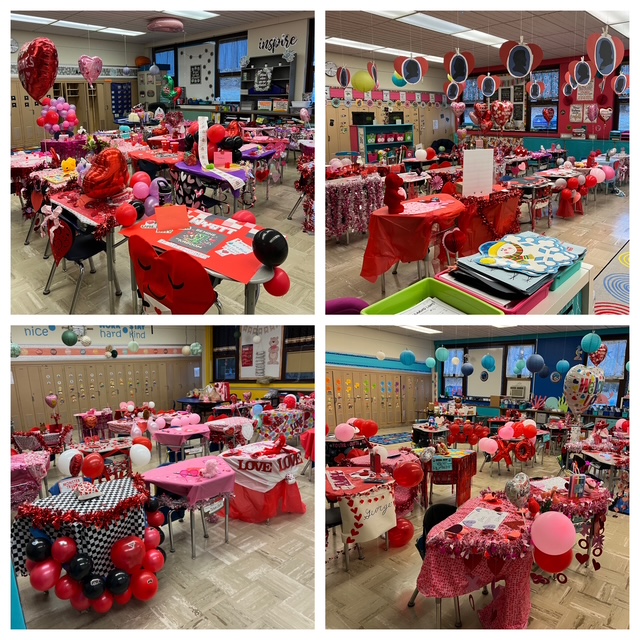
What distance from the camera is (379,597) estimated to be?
3385mm

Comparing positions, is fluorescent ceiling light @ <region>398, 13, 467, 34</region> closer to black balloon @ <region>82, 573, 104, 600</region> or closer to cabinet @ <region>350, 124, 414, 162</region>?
cabinet @ <region>350, 124, 414, 162</region>

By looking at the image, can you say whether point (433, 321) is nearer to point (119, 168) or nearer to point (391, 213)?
point (391, 213)

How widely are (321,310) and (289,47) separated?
10891 millimetres

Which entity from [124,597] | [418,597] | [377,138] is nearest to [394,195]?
[418,597]

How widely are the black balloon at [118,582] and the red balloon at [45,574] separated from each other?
0.88 ft

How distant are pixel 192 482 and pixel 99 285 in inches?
89.3

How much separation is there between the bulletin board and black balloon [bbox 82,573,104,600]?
647 centimetres

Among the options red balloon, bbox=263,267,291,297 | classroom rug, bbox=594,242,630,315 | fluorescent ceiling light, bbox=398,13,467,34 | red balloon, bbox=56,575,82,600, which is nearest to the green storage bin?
red balloon, bbox=263,267,291,297

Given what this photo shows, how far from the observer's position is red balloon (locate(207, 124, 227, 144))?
5500mm

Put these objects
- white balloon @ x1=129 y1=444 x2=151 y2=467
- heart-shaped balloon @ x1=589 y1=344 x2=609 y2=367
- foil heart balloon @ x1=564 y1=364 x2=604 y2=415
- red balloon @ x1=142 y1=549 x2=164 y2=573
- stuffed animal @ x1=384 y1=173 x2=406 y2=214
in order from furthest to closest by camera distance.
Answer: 1. heart-shaped balloon @ x1=589 y1=344 x2=609 y2=367
2. stuffed animal @ x1=384 y1=173 x2=406 y2=214
3. foil heart balloon @ x1=564 y1=364 x2=604 y2=415
4. white balloon @ x1=129 y1=444 x2=151 y2=467
5. red balloon @ x1=142 y1=549 x2=164 y2=573

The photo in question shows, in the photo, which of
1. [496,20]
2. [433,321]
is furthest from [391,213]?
[496,20]

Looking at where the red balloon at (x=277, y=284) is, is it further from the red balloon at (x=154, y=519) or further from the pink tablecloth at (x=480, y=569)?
the red balloon at (x=154, y=519)

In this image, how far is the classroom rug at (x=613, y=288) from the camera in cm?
476

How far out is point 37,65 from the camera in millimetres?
4434
